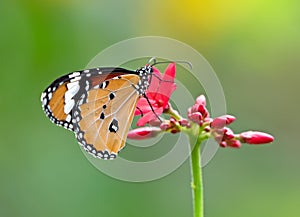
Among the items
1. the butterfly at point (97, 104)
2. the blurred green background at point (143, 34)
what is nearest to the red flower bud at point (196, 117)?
the butterfly at point (97, 104)

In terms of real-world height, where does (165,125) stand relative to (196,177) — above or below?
above

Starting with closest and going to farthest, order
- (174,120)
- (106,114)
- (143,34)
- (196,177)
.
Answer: (196,177) < (174,120) < (106,114) < (143,34)

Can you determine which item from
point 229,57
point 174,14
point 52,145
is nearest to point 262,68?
point 229,57

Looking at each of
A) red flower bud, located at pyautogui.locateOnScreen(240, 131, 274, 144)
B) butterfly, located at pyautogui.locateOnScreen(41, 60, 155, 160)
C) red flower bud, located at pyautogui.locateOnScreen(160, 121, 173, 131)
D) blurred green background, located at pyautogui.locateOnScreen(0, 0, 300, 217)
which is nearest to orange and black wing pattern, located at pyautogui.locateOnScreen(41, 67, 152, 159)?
butterfly, located at pyautogui.locateOnScreen(41, 60, 155, 160)

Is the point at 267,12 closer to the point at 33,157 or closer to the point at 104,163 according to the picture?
the point at 104,163

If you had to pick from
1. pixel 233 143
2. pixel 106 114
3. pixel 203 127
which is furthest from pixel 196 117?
pixel 106 114

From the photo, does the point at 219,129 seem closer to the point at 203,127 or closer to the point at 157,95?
the point at 203,127
